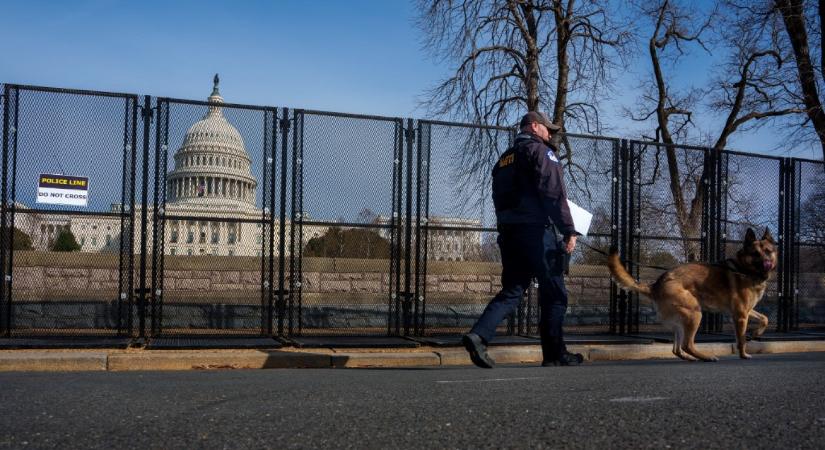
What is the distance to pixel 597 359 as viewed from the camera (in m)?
9.09

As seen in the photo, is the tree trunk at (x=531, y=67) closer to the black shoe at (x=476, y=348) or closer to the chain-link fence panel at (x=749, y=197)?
the chain-link fence panel at (x=749, y=197)

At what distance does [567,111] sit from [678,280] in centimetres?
990

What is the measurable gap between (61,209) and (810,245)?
429 inches

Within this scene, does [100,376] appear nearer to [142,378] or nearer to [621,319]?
[142,378]

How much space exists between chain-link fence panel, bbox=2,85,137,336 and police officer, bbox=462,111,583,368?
4504mm

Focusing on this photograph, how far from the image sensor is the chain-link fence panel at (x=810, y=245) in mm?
12469

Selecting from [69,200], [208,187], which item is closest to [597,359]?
[208,187]

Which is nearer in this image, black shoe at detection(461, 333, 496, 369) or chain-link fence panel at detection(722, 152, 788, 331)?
black shoe at detection(461, 333, 496, 369)

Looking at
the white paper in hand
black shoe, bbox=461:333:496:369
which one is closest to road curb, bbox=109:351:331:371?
black shoe, bbox=461:333:496:369

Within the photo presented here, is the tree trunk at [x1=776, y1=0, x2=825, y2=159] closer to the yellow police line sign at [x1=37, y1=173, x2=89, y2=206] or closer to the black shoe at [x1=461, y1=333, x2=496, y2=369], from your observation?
the black shoe at [x1=461, y1=333, x2=496, y2=369]

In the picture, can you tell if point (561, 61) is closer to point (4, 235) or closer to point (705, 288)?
point (705, 288)

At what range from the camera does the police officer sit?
676cm

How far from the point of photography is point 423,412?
161 inches

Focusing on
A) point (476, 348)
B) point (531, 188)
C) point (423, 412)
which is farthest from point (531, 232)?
point (423, 412)
